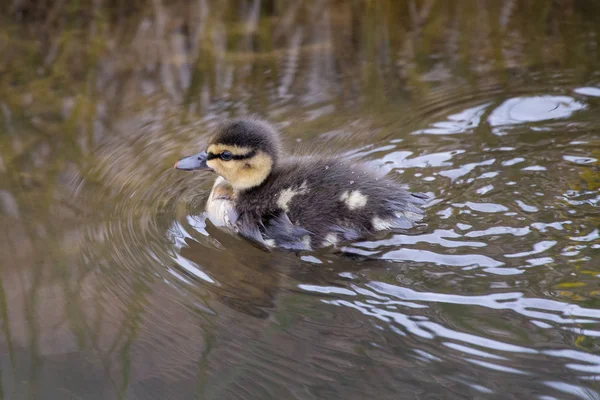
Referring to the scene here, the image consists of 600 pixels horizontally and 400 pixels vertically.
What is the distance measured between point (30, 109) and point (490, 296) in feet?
7.16

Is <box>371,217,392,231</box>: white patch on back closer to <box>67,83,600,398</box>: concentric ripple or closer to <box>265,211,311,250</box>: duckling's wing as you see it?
<box>67,83,600,398</box>: concentric ripple

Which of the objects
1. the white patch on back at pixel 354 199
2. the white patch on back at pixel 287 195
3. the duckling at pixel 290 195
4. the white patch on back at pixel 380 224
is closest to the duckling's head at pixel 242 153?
the duckling at pixel 290 195

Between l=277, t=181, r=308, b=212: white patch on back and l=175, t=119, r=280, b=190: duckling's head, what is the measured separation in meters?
0.14

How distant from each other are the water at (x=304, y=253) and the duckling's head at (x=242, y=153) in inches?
7.2

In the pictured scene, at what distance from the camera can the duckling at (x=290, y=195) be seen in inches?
100

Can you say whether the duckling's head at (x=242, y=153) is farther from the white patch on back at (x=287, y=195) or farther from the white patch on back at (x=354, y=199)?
the white patch on back at (x=354, y=199)

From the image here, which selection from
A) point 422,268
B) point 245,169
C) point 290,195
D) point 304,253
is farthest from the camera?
point 245,169

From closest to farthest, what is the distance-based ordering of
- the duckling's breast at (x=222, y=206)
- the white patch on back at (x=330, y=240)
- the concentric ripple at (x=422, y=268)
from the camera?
1. the concentric ripple at (x=422, y=268)
2. the white patch on back at (x=330, y=240)
3. the duckling's breast at (x=222, y=206)

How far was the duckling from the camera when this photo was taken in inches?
100

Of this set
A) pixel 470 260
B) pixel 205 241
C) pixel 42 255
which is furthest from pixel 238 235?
pixel 470 260

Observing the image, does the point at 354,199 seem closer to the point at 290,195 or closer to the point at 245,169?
the point at 290,195

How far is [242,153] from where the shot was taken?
8.85 feet

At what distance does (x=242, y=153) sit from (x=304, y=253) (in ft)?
1.42

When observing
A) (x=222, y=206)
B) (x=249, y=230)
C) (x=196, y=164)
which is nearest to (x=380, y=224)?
(x=249, y=230)
